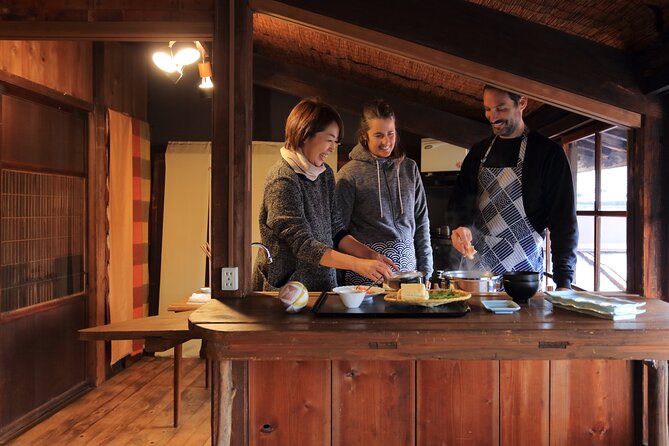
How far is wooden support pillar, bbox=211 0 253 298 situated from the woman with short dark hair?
126mm

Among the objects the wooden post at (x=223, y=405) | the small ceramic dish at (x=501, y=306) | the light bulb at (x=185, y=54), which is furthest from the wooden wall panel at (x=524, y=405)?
the light bulb at (x=185, y=54)

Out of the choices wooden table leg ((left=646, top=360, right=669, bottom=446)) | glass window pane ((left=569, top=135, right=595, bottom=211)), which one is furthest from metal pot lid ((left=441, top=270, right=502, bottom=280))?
glass window pane ((left=569, top=135, right=595, bottom=211))

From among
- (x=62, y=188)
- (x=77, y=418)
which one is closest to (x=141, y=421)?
(x=77, y=418)

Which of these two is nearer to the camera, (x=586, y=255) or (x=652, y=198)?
(x=652, y=198)

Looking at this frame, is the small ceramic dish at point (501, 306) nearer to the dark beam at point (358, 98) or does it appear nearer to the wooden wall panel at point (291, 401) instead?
the wooden wall panel at point (291, 401)

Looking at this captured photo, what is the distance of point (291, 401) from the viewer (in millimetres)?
1718

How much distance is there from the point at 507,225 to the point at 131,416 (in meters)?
2.61

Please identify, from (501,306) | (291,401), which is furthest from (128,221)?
(501,306)

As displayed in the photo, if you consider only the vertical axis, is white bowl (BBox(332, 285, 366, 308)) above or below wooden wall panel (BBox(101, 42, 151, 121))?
below

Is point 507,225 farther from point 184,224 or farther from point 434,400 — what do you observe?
point 184,224

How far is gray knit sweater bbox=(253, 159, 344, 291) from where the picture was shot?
6.28 ft

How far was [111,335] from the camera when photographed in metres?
2.79

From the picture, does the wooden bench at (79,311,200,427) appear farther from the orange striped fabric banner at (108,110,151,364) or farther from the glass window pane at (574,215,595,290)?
the glass window pane at (574,215,595,290)

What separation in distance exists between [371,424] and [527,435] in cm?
49
